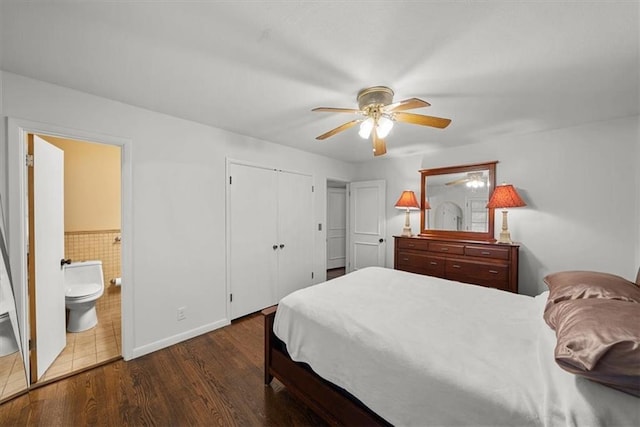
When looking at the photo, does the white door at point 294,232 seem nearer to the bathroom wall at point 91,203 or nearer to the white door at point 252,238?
the white door at point 252,238

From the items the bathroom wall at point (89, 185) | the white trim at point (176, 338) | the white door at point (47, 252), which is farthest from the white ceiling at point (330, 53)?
the white trim at point (176, 338)

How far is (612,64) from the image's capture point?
1.57m

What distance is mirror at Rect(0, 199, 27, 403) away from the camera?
1369mm

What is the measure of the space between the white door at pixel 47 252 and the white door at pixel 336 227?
419 cm

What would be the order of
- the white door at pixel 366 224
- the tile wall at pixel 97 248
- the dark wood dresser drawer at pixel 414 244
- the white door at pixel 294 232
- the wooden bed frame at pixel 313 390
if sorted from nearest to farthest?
the wooden bed frame at pixel 313 390 → the tile wall at pixel 97 248 → the dark wood dresser drawer at pixel 414 244 → the white door at pixel 294 232 → the white door at pixel 366 224

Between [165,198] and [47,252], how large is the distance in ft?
3.18

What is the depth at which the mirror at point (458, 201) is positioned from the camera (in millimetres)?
3230

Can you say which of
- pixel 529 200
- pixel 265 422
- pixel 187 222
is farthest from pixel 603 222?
pixel 187 222

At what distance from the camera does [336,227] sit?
5.69 metres

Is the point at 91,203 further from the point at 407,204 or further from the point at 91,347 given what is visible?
the point at 407,204

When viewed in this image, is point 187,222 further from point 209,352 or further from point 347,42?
point 347,42

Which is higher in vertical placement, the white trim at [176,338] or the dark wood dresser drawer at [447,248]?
the dark wood dresser drawer at [447,248]

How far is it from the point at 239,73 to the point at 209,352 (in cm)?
242

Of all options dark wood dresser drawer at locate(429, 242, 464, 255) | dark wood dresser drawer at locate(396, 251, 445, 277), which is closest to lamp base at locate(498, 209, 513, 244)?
dark wood dresser drawer at locate(429, 242, 464, 255)
